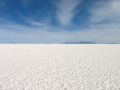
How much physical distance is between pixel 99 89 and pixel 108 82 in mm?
719

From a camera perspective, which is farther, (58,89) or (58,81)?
(58,81)

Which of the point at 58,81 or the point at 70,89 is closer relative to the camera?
the point at 70,89

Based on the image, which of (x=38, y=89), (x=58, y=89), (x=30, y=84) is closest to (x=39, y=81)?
(x=30, y=84)

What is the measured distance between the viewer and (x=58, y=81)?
3809 mm

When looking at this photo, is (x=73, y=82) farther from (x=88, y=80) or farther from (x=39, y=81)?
(x=39, y=81)

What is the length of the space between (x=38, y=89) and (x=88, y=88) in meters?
1.48

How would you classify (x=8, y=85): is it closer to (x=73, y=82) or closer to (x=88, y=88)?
(x=73, y=82)

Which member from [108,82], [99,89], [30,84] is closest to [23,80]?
[30,84]

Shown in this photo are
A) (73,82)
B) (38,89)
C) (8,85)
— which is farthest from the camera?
(73,82)

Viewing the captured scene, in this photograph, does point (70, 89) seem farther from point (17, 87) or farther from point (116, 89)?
point (17, 87)

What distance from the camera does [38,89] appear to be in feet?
10.5

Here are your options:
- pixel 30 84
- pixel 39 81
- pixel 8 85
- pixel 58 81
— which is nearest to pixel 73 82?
pixel 58 81

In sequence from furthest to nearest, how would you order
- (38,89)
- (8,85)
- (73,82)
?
(73,82)
(8,85)
(38,89)

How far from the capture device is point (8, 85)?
3412 millimetres
